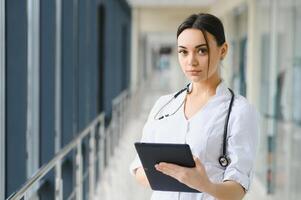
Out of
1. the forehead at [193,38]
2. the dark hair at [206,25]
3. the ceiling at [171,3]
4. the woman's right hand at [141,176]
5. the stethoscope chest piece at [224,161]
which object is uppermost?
the ceiling at [171,3]

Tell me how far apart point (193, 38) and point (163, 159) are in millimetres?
208

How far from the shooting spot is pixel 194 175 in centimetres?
85

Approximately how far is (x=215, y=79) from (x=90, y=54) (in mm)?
3010

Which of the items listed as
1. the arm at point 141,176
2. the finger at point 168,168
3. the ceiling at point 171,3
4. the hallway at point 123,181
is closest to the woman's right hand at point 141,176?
the arm at point 141,176

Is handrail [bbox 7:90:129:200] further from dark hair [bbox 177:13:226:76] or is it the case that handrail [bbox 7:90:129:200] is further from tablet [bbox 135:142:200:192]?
dark hair [bbox 177:13:226:76]

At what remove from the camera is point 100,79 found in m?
5.13

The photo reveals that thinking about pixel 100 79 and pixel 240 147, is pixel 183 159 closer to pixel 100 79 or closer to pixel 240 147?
pixel 240 147

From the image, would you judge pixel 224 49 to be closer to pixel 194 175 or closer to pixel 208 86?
pixel 208 86

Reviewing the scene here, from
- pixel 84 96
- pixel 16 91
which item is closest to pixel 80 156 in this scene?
pixel 16 91

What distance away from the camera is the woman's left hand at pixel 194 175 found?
2.78 ft

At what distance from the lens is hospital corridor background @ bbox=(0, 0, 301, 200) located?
1.72 meters

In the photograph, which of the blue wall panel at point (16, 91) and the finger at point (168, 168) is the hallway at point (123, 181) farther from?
the finger at point (168, 168)

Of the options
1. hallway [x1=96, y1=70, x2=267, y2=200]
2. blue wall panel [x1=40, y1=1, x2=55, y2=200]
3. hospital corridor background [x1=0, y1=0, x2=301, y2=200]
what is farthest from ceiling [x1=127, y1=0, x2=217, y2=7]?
blue wall panel [x1=40, y1=1, x2=55, y2=200]

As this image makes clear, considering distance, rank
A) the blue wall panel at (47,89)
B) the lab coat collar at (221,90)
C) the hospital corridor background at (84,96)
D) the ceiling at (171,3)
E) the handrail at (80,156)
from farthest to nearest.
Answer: the ceiling at (171,3)
the blue wall panel at (47,89)
the hospital corridor background at (84,96)
the handrail at (80,156)
the lab coat collar at (221,90)
